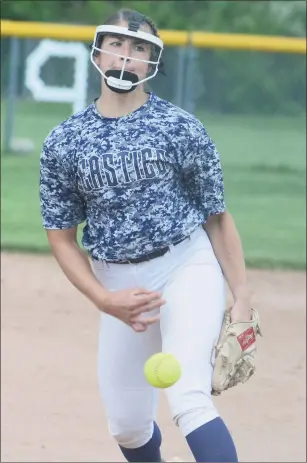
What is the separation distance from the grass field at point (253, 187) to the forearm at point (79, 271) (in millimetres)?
5222

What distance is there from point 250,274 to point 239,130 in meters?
3.06

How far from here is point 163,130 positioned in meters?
3.35

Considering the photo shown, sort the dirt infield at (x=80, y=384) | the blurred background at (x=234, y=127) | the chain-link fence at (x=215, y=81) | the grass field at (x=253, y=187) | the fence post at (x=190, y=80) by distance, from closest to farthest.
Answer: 1. the dirt infield at (x=80, y=384)
2. the grass field at (x=253, y=187)
3. the blurred background at (x=234, y=127)
4. the fence post at (x=190, y=80)
5. the chain-link fence at (x=215, y=81)

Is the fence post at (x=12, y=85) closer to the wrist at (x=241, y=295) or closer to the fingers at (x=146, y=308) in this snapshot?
→ the wrist at (x=241, y=295)

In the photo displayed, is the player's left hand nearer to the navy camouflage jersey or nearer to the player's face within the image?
the navy camouflage jersey

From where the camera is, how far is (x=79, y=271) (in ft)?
11.4

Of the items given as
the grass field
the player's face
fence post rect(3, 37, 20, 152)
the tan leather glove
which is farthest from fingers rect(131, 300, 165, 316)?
fence post rect(3, 37, 20, 152)

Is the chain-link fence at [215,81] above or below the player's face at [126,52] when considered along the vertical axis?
below

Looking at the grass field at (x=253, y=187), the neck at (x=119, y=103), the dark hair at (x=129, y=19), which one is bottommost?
the grass field at (x=253, y=187)

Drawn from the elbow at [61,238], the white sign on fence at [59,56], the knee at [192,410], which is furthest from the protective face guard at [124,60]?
the white sign on fence at [59,56]

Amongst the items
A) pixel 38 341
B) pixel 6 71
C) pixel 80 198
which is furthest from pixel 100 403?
pixel 6 71

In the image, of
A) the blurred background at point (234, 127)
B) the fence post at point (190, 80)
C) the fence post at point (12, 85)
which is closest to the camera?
the blurred background at point (234, 127)

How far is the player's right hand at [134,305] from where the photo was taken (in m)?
3.25

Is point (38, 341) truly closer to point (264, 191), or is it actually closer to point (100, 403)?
point (100, 403)
